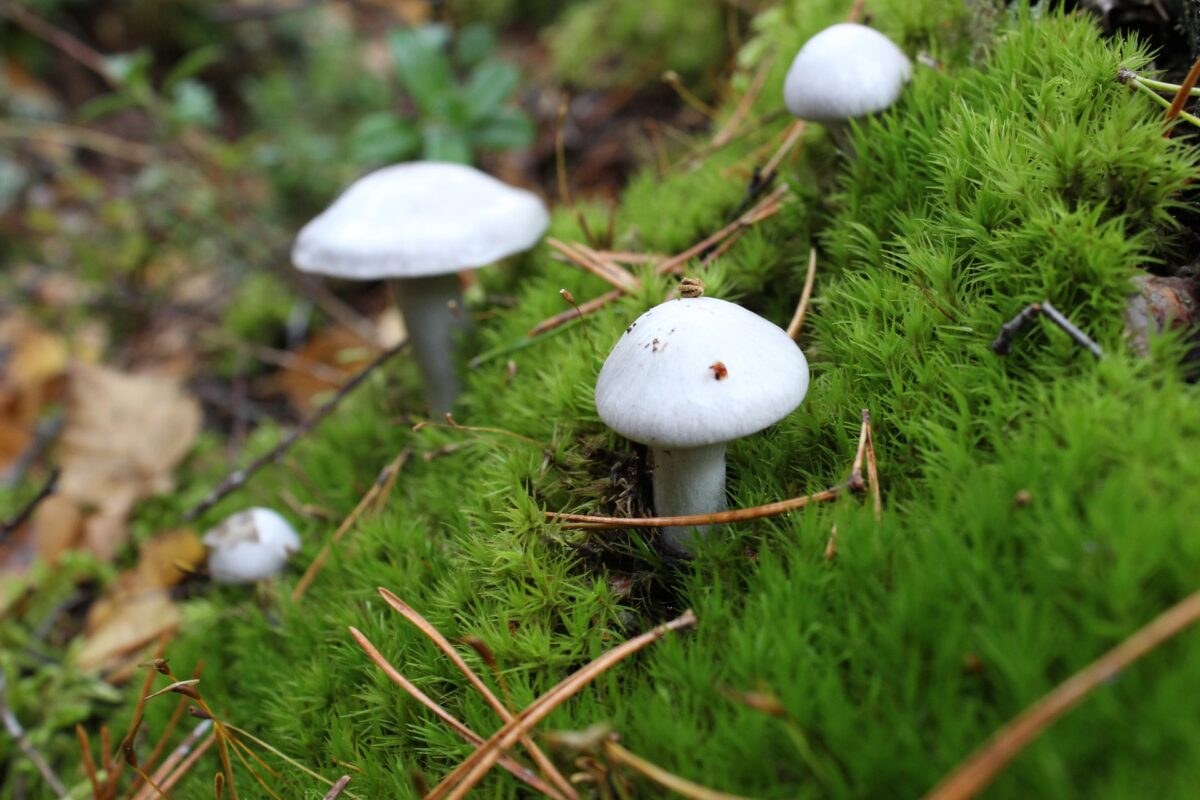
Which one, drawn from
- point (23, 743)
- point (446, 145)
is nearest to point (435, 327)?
point (446, 145)

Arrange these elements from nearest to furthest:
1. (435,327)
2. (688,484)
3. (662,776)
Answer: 1. (662,776)
2. (688,484)
3. (435,327)

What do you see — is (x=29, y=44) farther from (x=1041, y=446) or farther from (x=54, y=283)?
(x=1041, y=446)

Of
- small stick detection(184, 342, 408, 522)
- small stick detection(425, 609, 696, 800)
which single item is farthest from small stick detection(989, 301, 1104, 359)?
small stick detection(184, 342, 408, 522)

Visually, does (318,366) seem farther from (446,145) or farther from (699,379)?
(699,379)

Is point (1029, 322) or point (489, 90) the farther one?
point (489, 90)

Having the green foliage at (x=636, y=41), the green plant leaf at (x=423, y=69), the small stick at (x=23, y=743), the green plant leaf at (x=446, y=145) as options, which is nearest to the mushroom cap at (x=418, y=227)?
the green plant leaf at (x=446, y=145)

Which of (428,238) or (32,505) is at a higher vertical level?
(428,238)

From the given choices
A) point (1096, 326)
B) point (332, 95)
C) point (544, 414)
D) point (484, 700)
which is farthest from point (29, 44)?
point (1096, 326)

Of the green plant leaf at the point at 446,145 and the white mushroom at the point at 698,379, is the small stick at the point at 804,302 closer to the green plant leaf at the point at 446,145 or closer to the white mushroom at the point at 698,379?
the white mushroom at the point at 698,379
